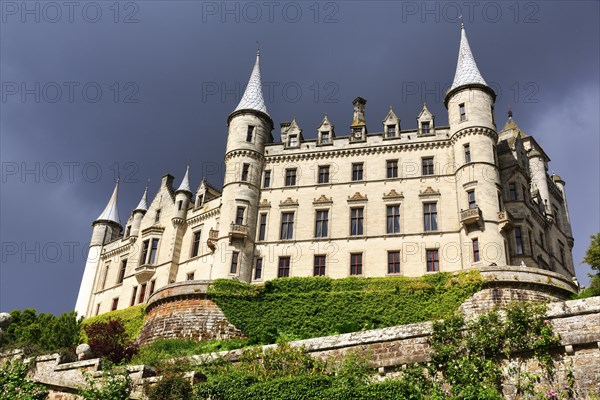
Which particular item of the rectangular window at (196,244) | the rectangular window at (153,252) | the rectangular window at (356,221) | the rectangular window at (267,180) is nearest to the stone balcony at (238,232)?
the rectangular window at (267,180)

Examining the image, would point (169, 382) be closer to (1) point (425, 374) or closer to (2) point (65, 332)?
(1) point (425, 374)

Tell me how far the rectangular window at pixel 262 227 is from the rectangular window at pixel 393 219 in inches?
355

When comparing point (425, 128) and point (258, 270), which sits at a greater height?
point (425, 128)

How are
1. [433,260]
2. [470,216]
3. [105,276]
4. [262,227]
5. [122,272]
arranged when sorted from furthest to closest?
1. [105,276]
2. [122,272]
3. [262,227]
4. [433,260]
5. [470,216]

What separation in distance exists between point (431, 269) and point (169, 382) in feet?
77.3

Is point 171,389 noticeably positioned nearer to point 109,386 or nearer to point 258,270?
point 109,386

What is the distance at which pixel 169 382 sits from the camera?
2097 cm

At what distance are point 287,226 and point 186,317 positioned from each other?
11040 mm

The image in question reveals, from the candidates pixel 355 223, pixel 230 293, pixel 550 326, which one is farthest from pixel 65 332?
pixel 550 326

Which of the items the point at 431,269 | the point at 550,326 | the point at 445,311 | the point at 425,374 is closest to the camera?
the point at 550,326

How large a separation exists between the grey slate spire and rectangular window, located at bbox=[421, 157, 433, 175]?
573 cm

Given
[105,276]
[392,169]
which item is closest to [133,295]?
[105,276]

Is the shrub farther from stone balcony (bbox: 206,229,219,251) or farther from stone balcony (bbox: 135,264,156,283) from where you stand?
stone balcony (bbox: 135,264,156,283)

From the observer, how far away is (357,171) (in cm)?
4606
